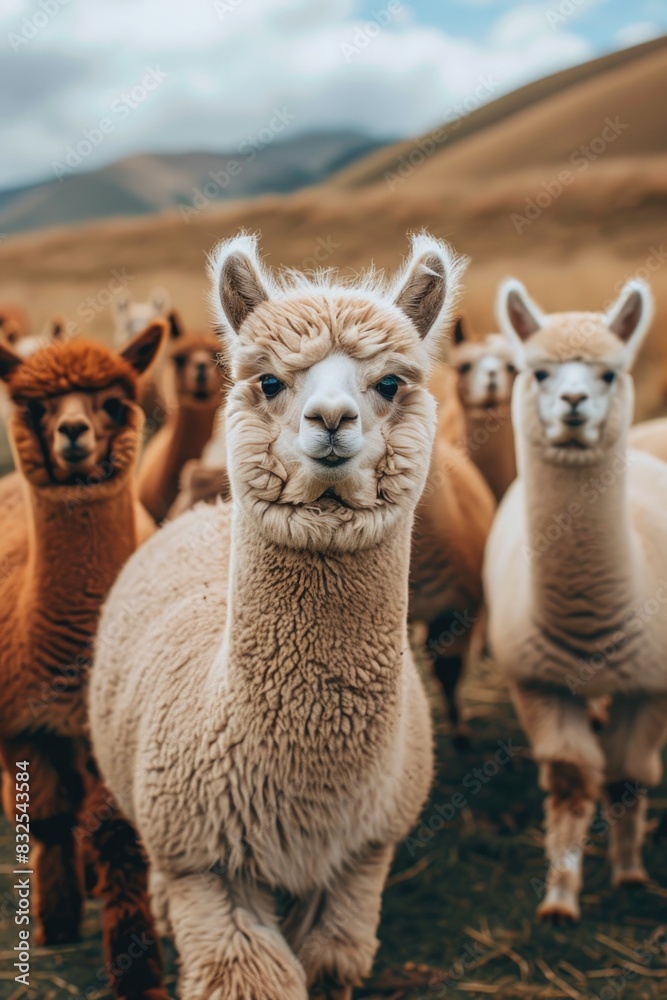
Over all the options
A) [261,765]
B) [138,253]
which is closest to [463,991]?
[261,765]

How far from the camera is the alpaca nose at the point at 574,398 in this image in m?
3.62

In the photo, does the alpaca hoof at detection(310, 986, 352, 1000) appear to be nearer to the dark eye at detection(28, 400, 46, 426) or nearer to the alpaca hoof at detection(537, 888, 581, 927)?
the alpaca hoof at detection(537, 888, 581, 927)

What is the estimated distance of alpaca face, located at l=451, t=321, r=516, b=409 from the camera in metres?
5.58

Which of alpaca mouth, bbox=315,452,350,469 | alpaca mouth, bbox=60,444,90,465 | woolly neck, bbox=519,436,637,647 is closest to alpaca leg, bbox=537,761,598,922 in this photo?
woolly neck, bbox=519,436,637,647

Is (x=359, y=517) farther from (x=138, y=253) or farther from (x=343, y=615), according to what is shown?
(x=138, y=253)

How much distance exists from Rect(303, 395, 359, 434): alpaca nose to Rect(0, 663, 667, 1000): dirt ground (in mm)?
2230

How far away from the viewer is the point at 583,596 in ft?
12.6

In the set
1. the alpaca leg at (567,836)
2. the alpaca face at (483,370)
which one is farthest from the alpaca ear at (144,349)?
the alpaca face at (483,370)

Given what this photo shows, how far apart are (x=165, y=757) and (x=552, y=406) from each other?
2.00m

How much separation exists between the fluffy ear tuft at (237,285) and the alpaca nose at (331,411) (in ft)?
1.43

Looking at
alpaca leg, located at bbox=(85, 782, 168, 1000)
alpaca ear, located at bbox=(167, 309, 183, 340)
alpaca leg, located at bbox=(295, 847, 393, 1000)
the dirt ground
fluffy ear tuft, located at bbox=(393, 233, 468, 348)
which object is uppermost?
alpaca ear, located at bbox=(167, 309, 183, 340)

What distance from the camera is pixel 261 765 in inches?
92.6

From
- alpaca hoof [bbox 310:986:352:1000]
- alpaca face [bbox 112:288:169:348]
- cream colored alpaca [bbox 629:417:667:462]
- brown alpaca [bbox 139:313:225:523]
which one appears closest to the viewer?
alpaca hoof [bbox 310:986:352:1000]

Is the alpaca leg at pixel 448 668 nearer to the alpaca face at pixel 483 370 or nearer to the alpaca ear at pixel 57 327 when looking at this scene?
the alpaca face at pixel 483 370
